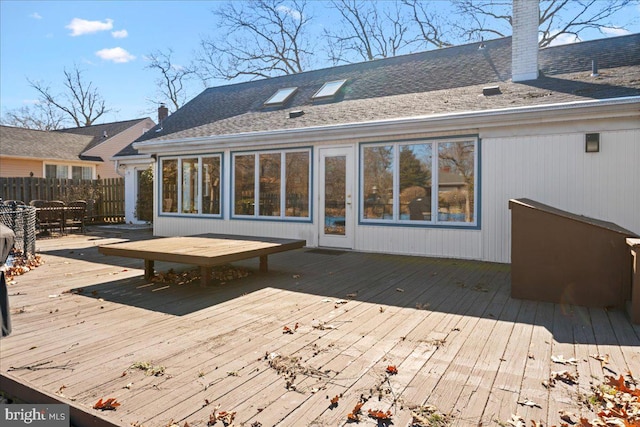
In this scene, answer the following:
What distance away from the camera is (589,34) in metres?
18.4

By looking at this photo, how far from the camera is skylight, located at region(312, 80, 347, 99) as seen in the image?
10734 mm

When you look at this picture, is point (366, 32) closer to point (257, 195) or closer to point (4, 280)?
point (257, 195)

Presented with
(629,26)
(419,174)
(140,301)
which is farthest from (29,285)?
(629,26)

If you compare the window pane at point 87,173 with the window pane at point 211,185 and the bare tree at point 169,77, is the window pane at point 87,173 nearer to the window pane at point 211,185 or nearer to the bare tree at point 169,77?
the bare tree at point 169,77

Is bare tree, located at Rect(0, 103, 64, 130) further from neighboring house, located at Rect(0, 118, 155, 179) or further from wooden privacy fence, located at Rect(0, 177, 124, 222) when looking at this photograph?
wooden privacy fence, located at Rect(0, 177, 124, 222)

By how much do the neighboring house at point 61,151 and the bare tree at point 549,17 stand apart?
60.4 ft

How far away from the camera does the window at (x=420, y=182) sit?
7488 millimetres

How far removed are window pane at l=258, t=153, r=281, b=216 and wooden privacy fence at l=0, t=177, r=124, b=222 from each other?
7641 millimetres

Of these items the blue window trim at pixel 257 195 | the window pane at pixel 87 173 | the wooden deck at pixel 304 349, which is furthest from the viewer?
the window pane at pixel 87 173

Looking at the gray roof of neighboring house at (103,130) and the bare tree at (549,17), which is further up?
the bare tree at (549,17)

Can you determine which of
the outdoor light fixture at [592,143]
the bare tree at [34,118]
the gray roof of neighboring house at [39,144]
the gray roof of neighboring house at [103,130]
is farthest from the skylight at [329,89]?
the bare tree at [34,118]

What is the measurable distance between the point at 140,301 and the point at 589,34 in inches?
859

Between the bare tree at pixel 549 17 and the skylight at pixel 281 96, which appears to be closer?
the skylight at pixel 281 96

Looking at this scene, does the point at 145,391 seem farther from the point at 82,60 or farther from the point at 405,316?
the point at 82,60
